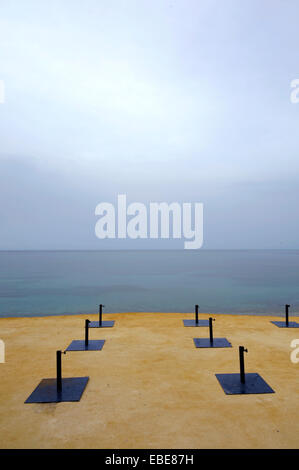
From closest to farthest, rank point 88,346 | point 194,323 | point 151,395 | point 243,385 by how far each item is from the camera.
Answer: point 151,395
point 243,385
point 88,346
point 194,323

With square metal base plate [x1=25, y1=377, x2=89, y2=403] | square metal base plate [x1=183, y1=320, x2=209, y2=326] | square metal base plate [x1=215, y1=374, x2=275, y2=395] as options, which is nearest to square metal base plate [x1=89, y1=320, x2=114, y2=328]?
square metal base plate [x1=183, y1=320, x2=209, y2=326]

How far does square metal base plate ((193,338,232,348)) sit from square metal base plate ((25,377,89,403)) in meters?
3.81

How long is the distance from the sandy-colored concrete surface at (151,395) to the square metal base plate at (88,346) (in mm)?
240

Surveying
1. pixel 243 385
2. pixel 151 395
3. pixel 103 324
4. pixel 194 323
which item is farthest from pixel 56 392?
pixel 194 323

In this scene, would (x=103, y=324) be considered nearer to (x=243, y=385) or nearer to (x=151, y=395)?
(x=151, y=395)

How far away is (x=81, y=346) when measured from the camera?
374 inches

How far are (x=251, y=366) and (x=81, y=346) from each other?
494cm

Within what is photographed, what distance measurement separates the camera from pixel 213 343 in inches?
377

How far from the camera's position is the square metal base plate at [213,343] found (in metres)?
9.30

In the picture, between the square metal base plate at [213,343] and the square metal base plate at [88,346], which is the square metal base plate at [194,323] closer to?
the square metal base plate at [213,343]

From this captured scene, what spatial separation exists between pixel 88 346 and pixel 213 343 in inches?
151

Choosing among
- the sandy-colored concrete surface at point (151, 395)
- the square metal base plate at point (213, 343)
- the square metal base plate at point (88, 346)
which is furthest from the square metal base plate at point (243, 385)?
the square metal base plate at point (88, 346)
